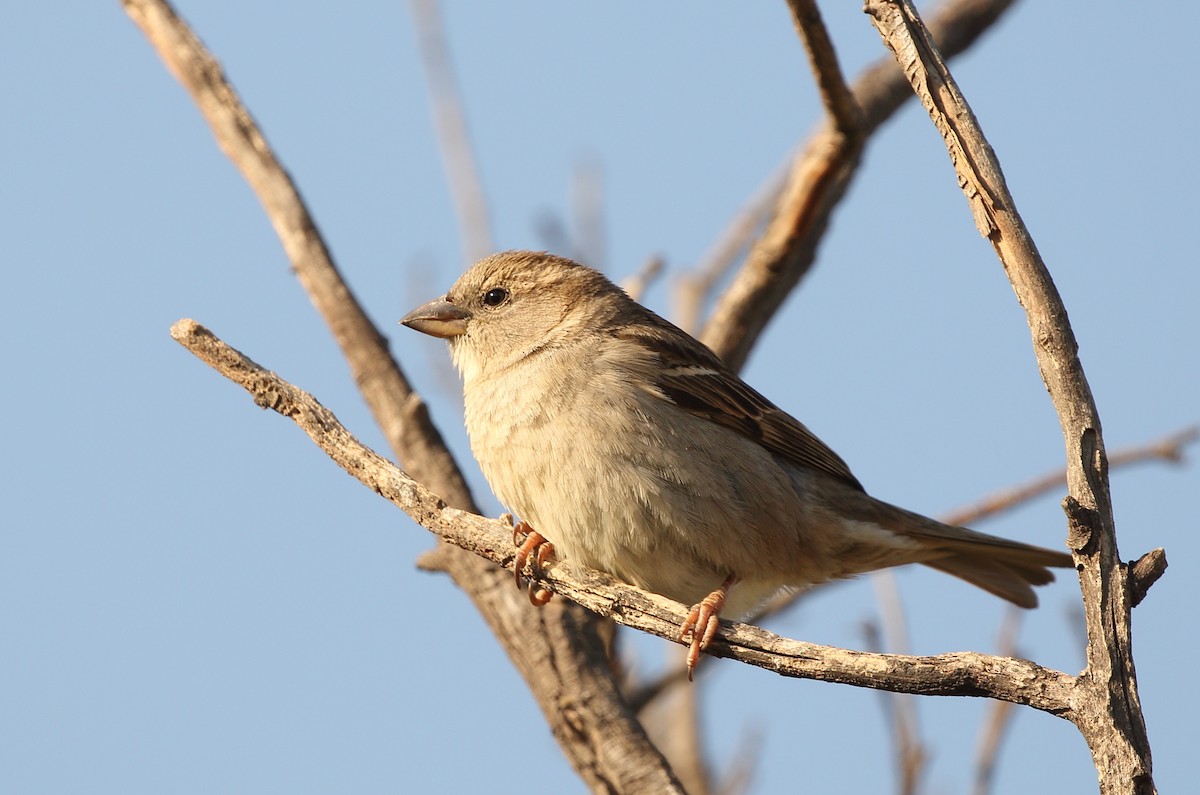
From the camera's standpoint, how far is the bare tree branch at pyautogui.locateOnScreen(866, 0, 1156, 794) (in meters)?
2.67

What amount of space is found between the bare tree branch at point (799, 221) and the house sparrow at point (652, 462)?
0.51 metres

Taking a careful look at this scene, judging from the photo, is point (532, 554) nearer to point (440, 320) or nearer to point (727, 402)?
point (727, 402)

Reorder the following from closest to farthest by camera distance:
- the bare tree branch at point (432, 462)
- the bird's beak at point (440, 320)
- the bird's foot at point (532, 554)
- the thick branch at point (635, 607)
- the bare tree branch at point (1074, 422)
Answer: the bare tree branch at point (1074, 422), the thick branch at point (635, 607), the bird's foot at point (532, 554), the bare tree branch at point (432, 462), the bird's beak at point (440, 320)

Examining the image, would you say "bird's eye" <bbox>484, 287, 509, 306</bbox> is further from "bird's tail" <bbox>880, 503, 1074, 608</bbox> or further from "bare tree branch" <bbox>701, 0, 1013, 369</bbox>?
"bird's tail" <bbox>880, 503, 1074, 608</bbox>

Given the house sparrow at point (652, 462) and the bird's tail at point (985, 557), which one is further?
the bird's tail at point (985, 557)

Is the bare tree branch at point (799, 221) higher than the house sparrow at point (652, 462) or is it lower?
higher

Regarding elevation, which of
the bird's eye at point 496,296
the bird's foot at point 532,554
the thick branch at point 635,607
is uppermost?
the bird's eye at point 496,296

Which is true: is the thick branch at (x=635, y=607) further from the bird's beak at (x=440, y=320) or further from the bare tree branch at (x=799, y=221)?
the bare tree branch at (x=799, y=221)

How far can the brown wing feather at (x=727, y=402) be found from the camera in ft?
16.0

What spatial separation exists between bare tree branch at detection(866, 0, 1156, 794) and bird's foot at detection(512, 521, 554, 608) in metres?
1.85

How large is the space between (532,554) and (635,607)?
34.5 inches

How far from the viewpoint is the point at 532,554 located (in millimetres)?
4359

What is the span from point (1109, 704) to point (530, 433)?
7.38 feet

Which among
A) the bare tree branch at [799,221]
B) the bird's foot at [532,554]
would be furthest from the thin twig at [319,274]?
the bare tree branch at [799,221]
